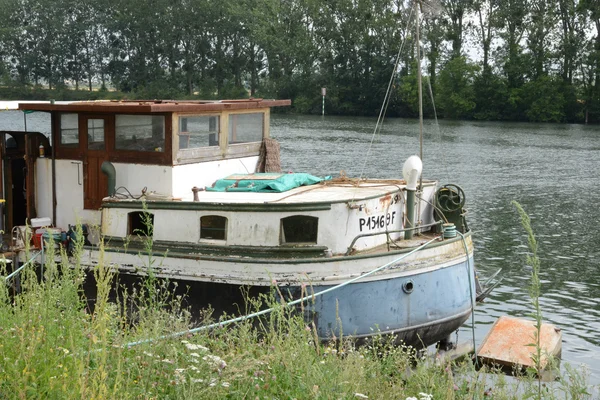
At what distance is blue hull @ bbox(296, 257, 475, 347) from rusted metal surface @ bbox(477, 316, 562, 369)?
1.29 m

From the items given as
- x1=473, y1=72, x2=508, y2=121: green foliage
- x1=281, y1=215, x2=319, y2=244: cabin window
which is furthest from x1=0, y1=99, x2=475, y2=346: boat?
x1=473, y1=72, x2=508, y2=121: green foliage

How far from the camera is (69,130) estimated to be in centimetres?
1395

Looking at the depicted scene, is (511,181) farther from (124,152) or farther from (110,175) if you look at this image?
(110,175)

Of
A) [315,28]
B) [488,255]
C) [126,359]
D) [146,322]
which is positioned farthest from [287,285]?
[315,28]

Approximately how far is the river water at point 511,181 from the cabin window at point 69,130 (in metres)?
2.75

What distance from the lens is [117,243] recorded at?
12.9 m

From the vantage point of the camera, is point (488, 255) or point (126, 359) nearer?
point (126, 359)

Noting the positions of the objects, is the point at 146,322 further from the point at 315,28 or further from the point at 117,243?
the point at 315,28

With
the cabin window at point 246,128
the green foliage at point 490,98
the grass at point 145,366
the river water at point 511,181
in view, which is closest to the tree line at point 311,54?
the green foliage at point 490,98

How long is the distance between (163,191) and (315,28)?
73.8 meters

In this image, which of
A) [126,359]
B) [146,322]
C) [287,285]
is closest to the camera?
[126,359]

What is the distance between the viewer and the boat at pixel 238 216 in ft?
39.0

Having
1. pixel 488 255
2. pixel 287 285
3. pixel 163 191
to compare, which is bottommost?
pixel 488 255

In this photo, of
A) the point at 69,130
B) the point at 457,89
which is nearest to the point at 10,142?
the point at 69,130
